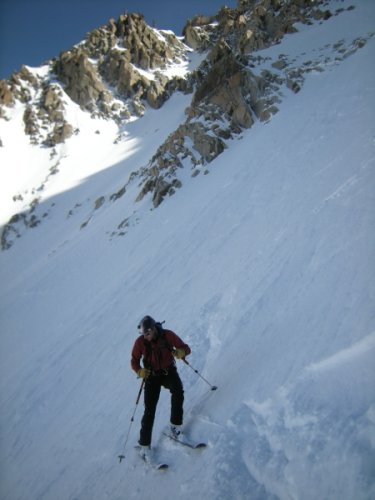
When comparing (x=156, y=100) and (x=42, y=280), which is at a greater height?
(x=156, y=100)

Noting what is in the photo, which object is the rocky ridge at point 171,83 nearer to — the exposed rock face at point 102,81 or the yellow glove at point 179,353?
the exposed rock face at point 102,81

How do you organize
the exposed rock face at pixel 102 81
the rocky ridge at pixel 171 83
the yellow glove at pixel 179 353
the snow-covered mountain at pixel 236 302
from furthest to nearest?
the exposed rock face at pixel 102 81 → the rocky ridge at pixel 171 83 → the yellow glove at pixel 179 353 → the snow-covered mountain at pixel 236 302

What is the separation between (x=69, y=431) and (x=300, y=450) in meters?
6.55

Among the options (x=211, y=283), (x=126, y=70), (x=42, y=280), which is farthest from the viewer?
(x=126, y=70)

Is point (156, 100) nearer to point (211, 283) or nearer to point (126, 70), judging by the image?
point (126, 70)

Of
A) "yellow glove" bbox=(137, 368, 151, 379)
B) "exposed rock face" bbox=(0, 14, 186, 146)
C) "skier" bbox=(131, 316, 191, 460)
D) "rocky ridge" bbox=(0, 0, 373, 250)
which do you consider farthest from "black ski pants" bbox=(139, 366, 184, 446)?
"exposed rock face" bbox=(0, 14, 186, 146)

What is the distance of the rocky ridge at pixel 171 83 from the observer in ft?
80.9

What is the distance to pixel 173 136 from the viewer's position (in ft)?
95.8

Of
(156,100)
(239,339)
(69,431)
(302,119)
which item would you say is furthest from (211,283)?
(156,100)

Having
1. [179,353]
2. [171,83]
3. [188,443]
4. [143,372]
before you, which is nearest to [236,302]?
[179,353]

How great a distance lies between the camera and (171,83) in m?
69.3

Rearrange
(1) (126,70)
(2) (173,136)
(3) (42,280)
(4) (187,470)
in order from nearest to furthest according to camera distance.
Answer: (4) (187,470) < (3) (42,280) < (2) (173,136) < (1) (126,70)

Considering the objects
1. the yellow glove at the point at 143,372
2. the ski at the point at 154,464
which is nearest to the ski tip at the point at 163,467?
the ski at the point at 154,464

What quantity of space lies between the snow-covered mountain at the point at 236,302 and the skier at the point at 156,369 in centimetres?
36
